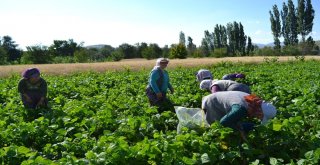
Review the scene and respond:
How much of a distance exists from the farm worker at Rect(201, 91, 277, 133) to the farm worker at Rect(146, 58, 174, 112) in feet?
8.03

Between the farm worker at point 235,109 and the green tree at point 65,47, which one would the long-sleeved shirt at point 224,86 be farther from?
the green tree at point 65,47

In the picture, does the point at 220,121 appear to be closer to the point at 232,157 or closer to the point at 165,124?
the point at 232,157

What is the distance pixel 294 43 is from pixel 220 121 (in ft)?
230

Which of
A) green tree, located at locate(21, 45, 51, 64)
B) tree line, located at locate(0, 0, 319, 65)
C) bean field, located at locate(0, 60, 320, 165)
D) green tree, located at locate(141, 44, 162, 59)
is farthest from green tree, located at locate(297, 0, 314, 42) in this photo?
bean field, located at locate(0, 60, 320, 165)

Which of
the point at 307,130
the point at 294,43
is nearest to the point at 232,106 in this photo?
the point at 307,130

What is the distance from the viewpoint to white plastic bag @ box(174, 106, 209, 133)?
568 centimetres

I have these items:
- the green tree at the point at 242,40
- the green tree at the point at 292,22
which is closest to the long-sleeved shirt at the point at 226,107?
the green tree at the point at 292,22

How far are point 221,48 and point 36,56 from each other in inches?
1430

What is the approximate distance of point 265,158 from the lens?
16.2ft

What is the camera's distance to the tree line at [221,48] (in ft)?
186

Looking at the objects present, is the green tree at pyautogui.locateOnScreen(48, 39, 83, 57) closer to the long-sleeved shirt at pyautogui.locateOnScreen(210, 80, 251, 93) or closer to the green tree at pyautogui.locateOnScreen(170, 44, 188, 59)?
the green tree at pyautogui.locateOnScreen(170, 44, 188, 59)

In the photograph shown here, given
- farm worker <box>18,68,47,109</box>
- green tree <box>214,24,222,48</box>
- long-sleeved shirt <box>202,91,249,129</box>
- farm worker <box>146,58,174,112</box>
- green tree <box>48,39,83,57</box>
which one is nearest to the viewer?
long-sleeved shirt <box>202,91,249,129</box>

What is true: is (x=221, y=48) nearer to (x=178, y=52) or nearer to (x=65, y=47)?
(x=178, y=52)

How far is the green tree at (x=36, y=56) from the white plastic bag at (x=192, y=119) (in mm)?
51135
